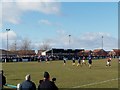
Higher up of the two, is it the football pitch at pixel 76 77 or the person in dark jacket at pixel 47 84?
the person in dark jacket at pixel 47 84

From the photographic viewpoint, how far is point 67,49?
16200 cm

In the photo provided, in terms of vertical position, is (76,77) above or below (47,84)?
below

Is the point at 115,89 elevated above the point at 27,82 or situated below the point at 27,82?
below

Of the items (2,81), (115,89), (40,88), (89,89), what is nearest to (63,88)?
(89,89)

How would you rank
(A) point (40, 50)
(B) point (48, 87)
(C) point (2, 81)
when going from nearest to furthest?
(B) point (48, 87), (C) point (2, 81), (A) point (40, 50)

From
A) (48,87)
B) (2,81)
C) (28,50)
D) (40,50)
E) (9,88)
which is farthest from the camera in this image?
(40,50)

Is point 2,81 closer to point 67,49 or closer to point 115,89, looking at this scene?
point 115,89

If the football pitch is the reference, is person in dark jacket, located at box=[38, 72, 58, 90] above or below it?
above

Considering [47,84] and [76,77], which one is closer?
[47,84]

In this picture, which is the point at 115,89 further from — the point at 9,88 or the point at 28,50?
the point at 28,50

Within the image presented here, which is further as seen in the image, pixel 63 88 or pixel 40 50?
pixel 40 50

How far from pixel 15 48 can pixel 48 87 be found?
6061 inches

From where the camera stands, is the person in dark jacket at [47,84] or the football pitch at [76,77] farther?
the football pitch at [76,77]

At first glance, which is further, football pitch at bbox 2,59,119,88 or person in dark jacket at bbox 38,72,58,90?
football pitch at bbox 2,59,119,88
